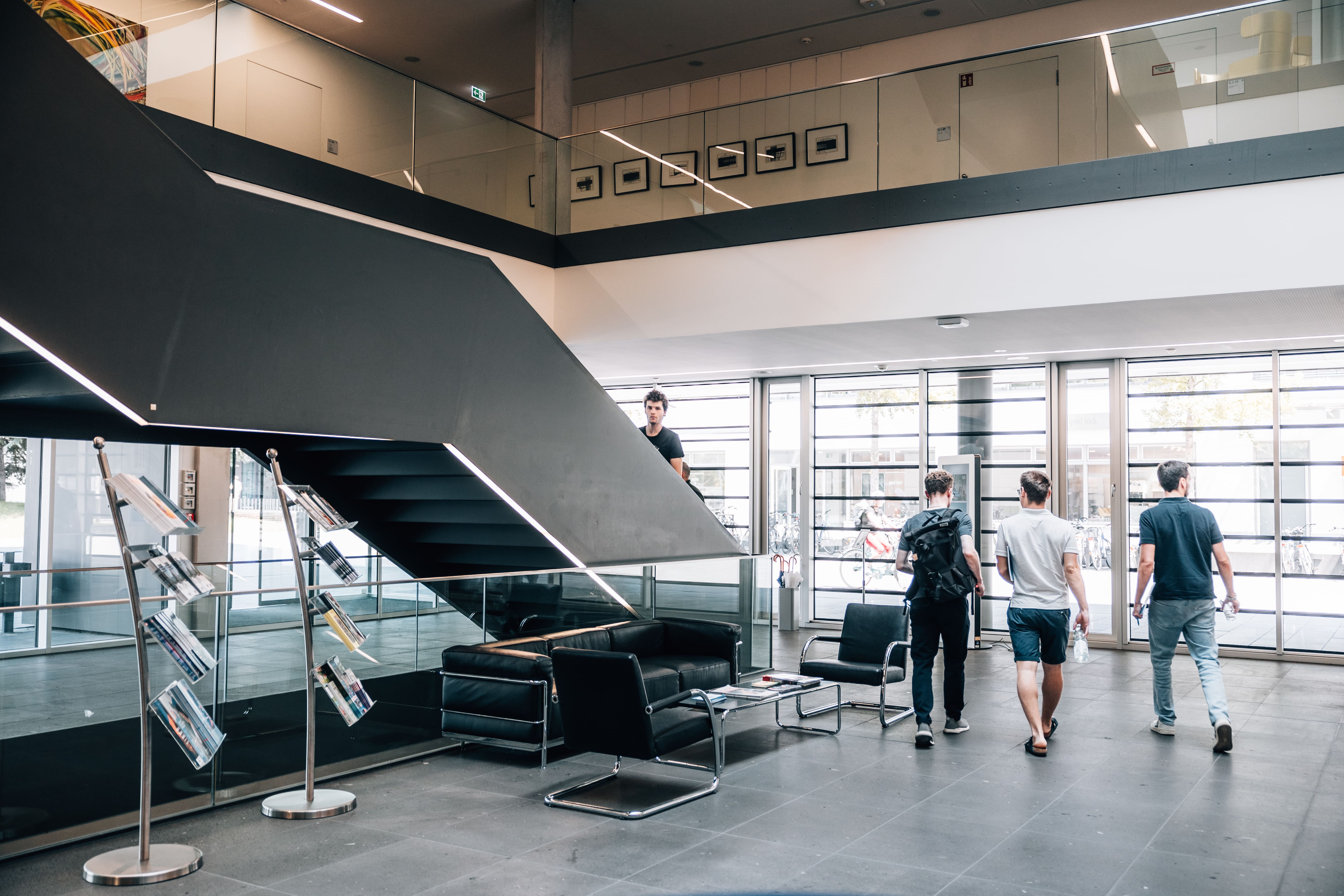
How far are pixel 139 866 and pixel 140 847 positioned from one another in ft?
0.26

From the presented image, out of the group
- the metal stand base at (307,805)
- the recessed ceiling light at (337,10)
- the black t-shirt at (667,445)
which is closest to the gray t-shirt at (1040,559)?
the black t-shirt at (667,445)

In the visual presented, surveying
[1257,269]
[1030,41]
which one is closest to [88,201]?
[1257,269]

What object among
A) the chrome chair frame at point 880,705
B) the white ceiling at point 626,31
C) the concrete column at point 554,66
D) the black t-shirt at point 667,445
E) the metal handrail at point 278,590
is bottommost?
the chrome chair frame at point 880,705

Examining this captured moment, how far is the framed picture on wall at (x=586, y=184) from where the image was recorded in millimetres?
10453

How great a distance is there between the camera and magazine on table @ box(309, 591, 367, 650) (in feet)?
16.2

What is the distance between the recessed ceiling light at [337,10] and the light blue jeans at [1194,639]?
10.9m

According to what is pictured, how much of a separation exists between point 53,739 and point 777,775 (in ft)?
11.9

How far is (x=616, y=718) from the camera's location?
16.7ft

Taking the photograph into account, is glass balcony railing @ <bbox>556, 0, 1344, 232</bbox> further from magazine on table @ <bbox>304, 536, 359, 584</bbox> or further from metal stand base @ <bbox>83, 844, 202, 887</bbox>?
metal stand base @ <bbox>83, 844, 202, 887</bbox>

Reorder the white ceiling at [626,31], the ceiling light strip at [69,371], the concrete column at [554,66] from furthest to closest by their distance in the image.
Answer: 1. the white ceiling at [626,31]
2. the concrete column at [554,66]
3. the ceiling light strip at [69,371]

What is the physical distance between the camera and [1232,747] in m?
6.46

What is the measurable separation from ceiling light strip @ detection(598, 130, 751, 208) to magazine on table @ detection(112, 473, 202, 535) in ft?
21.4

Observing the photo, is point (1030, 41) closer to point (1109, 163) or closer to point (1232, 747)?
point (1109, 163)

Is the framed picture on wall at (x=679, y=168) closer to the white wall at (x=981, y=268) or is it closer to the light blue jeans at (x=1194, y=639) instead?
the white wall at (x=981, y=268)
